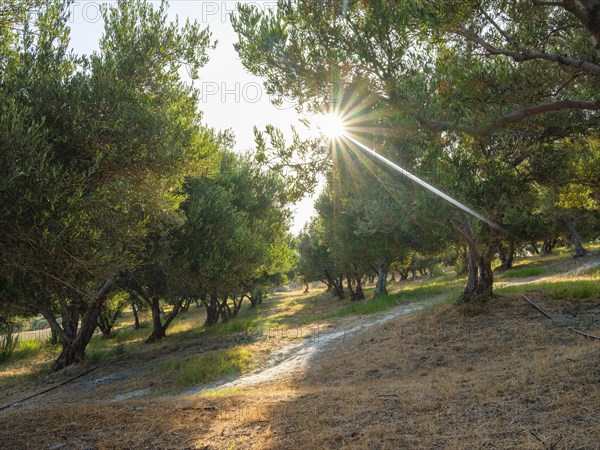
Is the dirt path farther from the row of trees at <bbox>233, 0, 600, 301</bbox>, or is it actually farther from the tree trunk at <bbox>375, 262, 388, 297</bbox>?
the tree trunk at <bbox>375, 262, 388, 297</bbox>

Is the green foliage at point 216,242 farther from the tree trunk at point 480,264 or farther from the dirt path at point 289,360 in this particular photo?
the tree trunk at point 480,264

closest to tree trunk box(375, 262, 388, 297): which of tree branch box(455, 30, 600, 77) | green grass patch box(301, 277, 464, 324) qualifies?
green grass patch box(301, 277, 464, 324)

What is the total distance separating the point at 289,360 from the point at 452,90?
11.0 metres

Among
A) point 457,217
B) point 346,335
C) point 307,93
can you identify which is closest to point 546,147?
point 457,217

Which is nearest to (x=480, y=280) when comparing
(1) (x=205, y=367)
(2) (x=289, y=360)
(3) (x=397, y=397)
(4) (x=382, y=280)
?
(2) (x=289, y=360)

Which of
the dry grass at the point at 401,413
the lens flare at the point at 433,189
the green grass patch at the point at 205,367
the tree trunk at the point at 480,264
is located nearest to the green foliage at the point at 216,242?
the green grass patch at the point at 205,367

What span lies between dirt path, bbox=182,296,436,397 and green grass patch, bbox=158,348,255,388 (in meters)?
0.77

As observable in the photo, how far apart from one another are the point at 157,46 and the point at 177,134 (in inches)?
147

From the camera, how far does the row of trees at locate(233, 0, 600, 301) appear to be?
25.6 feet

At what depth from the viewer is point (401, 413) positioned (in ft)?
20.5

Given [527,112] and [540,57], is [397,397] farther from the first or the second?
[540,57]

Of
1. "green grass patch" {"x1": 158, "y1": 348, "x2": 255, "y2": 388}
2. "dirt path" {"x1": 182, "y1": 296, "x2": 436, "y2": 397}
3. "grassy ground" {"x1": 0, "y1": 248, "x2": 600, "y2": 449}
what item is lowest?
"dirt path" {"x1": 182, "y1": 296, "x2": 436, "y2": 397}

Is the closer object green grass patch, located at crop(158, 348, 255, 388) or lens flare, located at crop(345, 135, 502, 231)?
lens flare, located at crop(345, 135, 502, 231)

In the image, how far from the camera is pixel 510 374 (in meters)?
7.45
